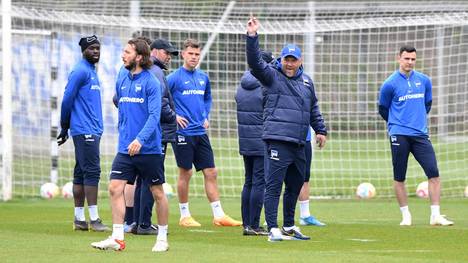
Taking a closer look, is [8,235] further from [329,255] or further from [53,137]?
[53,137]

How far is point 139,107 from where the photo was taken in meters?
11.1

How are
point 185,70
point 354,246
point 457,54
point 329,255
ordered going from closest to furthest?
point 329,255
point 354,246
point 185,70
point 457,54

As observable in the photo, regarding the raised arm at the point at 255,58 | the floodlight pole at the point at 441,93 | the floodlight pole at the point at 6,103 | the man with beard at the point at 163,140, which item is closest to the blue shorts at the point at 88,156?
the man with beard at the point at 163,140

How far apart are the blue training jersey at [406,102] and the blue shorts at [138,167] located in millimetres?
4260

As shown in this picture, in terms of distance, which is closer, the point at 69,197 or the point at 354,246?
the point at 354,246

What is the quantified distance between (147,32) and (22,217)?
281 inches

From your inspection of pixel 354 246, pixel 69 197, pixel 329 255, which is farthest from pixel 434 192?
pixel 69 197

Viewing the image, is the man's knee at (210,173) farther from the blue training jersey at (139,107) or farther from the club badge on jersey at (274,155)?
the blue training jersey at (139,107)

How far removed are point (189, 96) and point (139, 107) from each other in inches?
130

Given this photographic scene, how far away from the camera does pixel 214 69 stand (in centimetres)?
2188

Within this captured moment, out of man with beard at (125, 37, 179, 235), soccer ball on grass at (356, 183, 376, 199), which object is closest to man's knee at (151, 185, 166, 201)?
man with beard at (125, 37, 179, 235)

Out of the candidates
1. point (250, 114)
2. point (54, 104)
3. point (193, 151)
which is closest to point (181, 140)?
point (193, 151)

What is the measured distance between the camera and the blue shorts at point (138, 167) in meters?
11.0

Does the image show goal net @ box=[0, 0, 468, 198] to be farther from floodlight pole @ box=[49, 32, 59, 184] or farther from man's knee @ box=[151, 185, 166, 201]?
man's knee @ box=[151, 185, 166, 201]
